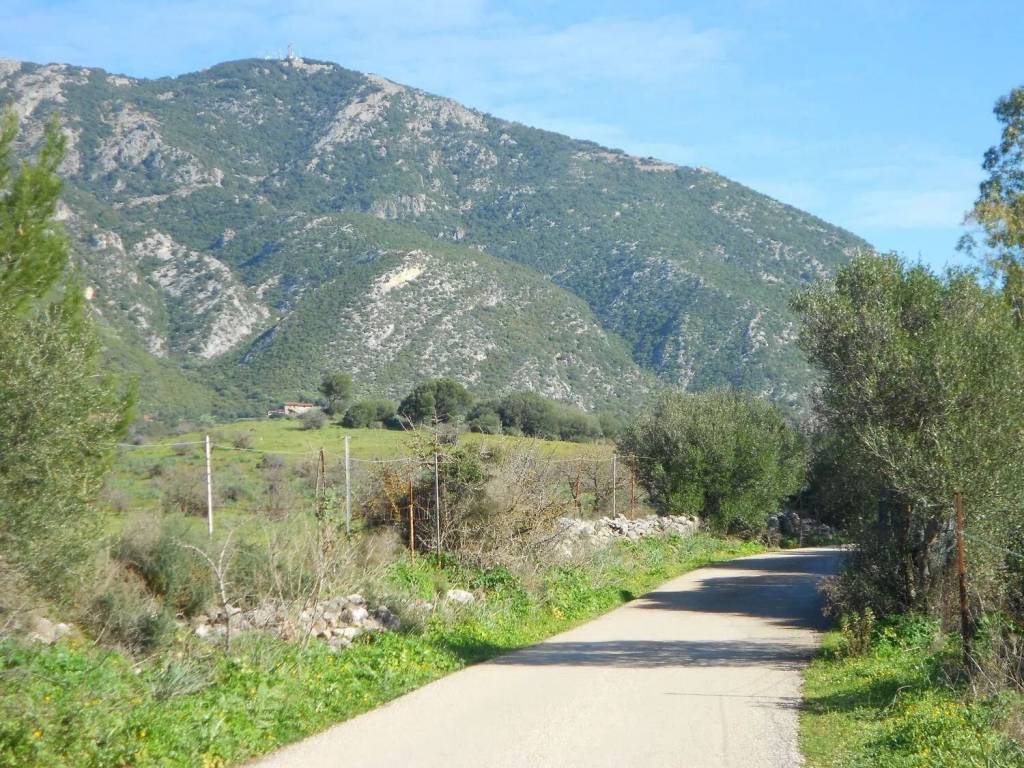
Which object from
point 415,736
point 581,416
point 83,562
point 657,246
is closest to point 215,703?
point 415,736

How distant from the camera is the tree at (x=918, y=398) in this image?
14.4 meters

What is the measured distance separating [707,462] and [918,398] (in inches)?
944

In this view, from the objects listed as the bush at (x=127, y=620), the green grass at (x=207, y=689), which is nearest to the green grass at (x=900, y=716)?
the green grass at (x=207, y=689)

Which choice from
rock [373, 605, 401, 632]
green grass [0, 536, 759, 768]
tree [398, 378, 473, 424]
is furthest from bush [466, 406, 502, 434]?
rock [373, 605, 401, 632]

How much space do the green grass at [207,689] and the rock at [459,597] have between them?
0.84 ft

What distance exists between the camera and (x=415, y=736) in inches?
379

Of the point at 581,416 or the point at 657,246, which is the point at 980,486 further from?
the point at 657,246

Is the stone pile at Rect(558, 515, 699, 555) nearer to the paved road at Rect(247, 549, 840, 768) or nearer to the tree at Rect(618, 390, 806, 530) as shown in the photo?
the tree at Rect(618, 390, 806, 530)

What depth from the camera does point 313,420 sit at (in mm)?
47594

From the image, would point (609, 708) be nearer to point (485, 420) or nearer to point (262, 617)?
point (262, 617)

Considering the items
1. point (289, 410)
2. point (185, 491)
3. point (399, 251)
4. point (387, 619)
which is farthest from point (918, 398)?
point (399, 251)

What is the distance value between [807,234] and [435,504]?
92.4 meters

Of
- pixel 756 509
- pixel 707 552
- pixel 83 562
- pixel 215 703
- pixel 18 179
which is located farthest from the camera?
pixel 756 509

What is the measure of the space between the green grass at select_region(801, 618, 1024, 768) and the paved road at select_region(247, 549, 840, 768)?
0.35m
